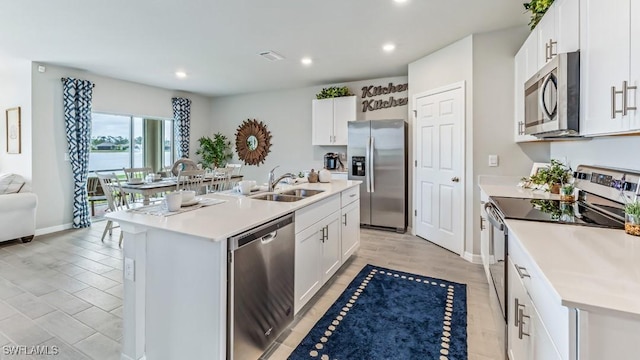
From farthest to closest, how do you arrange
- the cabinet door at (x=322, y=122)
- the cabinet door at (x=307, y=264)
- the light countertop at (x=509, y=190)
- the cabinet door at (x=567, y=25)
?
the cabinet door at (x=322, y=122) → the light countertop at (x=509, y=190) → the cabinet door at (x=307, y=264) → the cabinet door at (x=567, y=25)

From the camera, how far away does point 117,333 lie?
2137 millimetres

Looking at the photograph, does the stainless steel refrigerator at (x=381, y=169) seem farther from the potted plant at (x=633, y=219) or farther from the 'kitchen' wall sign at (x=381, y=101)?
the potted plant at (x=633, y=219)

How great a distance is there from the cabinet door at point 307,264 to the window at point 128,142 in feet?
17.1

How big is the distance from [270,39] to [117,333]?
128 inches

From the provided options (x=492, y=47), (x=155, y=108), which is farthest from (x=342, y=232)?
(x=155, y=108)

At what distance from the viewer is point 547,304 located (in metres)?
1.00

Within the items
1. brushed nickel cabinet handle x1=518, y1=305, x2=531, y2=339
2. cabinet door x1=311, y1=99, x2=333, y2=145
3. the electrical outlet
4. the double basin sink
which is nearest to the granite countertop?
brushed nickel cabinet handle x1=518, y1=305, x2=531, y2=339

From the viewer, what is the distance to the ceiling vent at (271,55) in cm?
406

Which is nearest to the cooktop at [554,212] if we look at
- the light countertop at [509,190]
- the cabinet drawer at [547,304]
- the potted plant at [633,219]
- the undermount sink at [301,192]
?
the potted plant at [633,219]

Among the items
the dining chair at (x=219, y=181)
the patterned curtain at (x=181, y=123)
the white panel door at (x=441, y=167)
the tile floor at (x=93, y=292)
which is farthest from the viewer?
the patterned curtain at (x=181, y=123)

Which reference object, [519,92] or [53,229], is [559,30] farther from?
[53,229]

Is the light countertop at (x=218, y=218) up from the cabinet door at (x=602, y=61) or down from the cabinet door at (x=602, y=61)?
down

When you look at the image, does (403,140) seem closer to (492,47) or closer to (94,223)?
(492,47)

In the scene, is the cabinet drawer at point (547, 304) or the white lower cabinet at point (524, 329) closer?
the cabinet drawer at point (547, 304)
